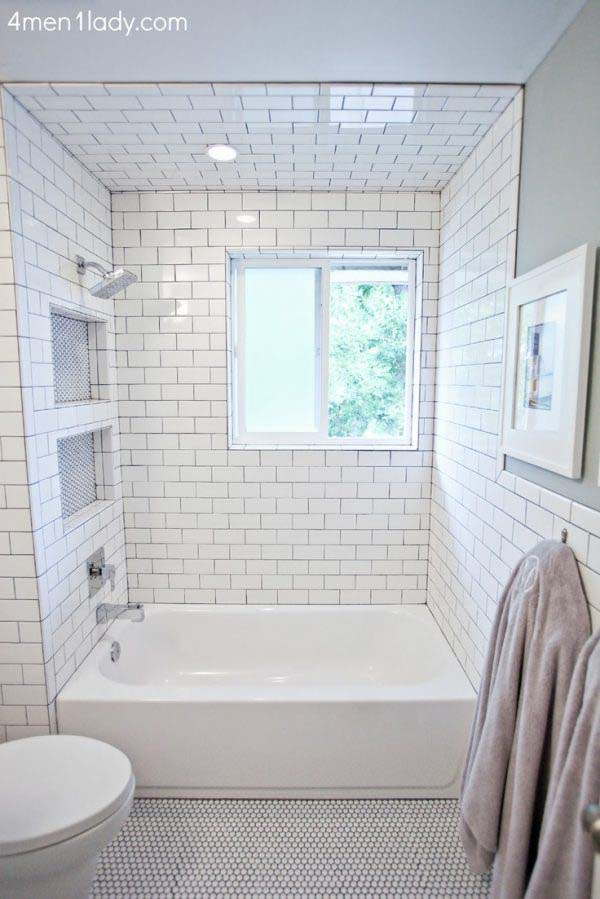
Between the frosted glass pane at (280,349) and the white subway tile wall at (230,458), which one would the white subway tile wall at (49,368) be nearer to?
the white subway tile wall at (230,458)

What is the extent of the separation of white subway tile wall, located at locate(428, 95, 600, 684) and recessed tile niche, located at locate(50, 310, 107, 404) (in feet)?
5.47

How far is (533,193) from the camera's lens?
1.43 metres

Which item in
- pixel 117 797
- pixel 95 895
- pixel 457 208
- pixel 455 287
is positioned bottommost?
pixel 95 895

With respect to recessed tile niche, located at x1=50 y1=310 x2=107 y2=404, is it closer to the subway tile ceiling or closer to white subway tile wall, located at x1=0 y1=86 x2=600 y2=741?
white subway tile wall, located at x1=0 y1=86 x2=600 y2=741

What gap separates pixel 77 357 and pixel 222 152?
108 centimetres

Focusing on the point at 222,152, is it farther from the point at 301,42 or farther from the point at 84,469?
the point at 84,469

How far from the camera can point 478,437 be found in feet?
6.08

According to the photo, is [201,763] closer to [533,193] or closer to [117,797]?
[117,797]

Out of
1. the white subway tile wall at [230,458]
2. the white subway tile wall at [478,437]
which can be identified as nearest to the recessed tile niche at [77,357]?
the white subway tile wall at [230,458]

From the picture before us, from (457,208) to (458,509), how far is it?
132 cm

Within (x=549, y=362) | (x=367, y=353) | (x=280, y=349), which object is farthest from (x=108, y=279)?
(x=549, y=362)

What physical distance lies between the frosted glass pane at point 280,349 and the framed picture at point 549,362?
1203 mm

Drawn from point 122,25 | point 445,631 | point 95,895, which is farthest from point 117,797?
point 122,25

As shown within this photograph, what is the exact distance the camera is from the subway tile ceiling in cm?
151
